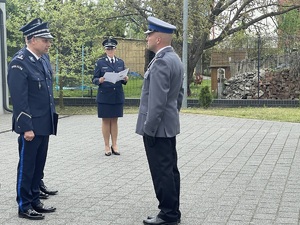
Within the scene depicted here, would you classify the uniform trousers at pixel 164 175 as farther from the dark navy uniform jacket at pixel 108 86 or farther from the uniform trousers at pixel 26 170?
the dark navy uniform jacket at pixel 108 86

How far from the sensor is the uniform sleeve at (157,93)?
208 inches

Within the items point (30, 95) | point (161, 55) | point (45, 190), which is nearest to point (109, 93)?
point (45, 190)

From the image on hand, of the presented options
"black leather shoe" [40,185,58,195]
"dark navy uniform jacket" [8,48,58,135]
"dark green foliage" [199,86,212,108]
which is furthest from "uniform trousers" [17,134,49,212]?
"dark green foliage" [199,86,212,108]

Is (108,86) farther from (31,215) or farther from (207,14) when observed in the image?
(207,14)

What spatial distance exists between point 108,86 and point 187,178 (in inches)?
96.7

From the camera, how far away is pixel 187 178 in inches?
303

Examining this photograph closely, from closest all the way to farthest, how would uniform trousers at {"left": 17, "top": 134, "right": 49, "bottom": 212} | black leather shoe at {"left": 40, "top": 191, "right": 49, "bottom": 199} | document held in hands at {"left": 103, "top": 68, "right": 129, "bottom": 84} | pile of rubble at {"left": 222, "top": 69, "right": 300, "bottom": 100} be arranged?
uniform trousers at {"left": 17, "top": 134, "right": 49, "bottom": 212}
black leather shoe at {"left": 40, "top": 191, "right": 49, "bottom": 199}
document held in hands at {"left": 103, "top": 68, "right": 129, "bottom": 84}
pile of rubble at {"left": 222, "top": 69, "right": 300, "bottom": 100}

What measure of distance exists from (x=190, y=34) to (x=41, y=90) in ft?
54.3

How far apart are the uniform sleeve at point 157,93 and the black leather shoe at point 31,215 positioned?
4.72ft

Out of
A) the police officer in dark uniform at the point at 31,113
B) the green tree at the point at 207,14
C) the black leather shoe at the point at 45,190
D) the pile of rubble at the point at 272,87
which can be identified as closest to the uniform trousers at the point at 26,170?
the police officer in dark uniform at the point at 31,113

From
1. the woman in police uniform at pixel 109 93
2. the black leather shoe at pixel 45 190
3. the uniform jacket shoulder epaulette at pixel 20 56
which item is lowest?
the black leather shoe at pixel 45 190

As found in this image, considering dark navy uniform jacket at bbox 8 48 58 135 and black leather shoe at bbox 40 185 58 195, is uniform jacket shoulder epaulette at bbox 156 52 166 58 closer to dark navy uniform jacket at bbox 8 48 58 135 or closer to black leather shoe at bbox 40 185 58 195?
dark navy uniform jacket at bbox 8 48 58 135

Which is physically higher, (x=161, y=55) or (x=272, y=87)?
(x=161, y=55)

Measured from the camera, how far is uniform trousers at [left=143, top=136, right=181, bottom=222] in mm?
5434
